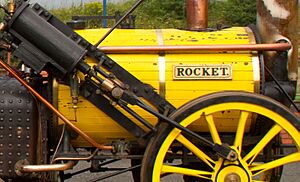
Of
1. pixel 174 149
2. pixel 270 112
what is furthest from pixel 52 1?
pixel 270 112

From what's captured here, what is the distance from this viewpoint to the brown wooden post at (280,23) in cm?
364

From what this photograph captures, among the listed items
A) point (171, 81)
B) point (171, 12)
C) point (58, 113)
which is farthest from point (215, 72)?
point (171, 12)

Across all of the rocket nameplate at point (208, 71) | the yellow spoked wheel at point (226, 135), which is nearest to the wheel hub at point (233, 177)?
the yellow spoked wheel at point (226, 135)

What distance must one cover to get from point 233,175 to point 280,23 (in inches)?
43.7

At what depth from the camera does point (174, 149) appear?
3744mm

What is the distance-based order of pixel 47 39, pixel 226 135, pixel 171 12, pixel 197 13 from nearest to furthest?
pixel 47 39, pixel 226 135, pixel 197 13, pixel 171 12

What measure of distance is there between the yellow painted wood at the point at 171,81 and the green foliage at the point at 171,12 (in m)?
6.67

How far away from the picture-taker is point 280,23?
3.65m

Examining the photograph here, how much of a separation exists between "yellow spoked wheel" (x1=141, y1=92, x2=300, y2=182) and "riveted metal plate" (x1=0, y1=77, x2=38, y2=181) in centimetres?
78

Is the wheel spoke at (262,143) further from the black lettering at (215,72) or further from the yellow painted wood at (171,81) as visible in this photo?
the black lettering at (215,72)

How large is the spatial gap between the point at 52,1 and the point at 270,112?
24.1 ft

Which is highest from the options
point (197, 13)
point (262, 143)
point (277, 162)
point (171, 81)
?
point (197, 13)

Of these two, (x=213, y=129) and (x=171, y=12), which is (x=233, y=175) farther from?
(x=171, y=12)

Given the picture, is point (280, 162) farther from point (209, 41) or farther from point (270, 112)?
point (209, 41)
